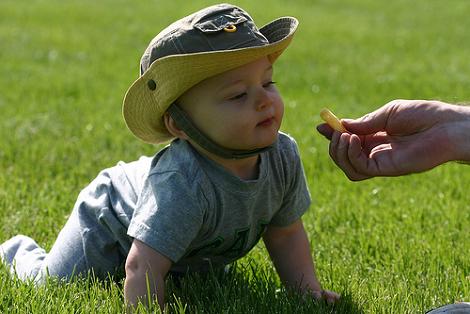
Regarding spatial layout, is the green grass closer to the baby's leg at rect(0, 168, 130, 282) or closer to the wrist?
the baby's leg at rect(0, 168, 130, 282)

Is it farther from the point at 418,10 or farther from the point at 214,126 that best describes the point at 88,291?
the point at 418,10

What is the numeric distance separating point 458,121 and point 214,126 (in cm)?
98

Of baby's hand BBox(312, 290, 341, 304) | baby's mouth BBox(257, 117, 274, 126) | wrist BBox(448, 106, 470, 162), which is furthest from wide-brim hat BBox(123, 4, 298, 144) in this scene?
baby's hand BBox(312, 290, 341, 304)

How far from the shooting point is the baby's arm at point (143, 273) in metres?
3.36

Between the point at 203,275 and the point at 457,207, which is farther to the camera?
the point at 457,207

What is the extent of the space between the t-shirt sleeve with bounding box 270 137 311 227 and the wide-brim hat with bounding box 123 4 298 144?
0.51 metres

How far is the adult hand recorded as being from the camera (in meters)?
3.29

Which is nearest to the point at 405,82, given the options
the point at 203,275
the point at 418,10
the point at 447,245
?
the point at 447,245

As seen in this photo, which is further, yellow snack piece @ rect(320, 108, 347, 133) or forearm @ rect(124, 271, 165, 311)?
yellow snack piece @ rect(320, 108, 347, 133)

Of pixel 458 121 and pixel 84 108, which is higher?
pixel 458 121

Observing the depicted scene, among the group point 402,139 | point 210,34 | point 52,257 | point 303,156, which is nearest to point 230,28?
point 210,34

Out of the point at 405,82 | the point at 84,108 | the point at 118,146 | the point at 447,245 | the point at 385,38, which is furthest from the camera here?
the point at 385,38

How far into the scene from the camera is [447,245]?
4398mm

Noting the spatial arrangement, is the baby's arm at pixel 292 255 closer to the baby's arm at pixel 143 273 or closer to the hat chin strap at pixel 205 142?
the hat chin strap at pixel 205 142
